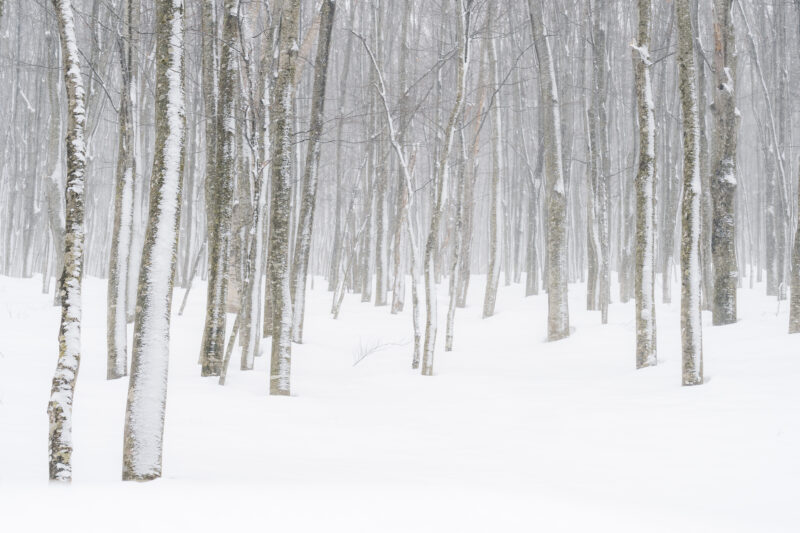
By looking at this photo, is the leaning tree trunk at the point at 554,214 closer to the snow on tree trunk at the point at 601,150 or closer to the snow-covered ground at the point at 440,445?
the snow-covered ground at the point at 440,445

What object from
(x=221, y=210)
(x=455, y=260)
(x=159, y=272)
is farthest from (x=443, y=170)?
(x=159, y=272)

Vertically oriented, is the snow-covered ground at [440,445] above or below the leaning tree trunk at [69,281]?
below

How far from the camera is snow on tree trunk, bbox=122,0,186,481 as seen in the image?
342 centimetres

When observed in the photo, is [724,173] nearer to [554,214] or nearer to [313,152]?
[554,214]

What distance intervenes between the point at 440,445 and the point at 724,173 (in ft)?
26.0

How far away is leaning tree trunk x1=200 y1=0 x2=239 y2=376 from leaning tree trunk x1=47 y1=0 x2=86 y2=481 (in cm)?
405

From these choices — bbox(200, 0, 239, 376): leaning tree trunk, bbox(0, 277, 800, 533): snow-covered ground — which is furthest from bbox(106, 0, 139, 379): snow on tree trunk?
bbox(200, 0, 239, 376): leaning tree trunk

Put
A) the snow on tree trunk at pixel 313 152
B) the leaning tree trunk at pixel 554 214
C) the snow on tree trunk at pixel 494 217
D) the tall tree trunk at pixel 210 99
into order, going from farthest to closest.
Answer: the snow on tree trunk at pixel 494 217 < the leaning tree trunk at pixel 554 214 < the snow on tree trunk at pixel 313 152 < the tall tree trunk at pixel 210 99

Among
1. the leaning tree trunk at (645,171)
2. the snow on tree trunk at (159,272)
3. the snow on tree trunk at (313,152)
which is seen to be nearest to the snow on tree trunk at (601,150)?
the leaning tree trunk at (645,171)

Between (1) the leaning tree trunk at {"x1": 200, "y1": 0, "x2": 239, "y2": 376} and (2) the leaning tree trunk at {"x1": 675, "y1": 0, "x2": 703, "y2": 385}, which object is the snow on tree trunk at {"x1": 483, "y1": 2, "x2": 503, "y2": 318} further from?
(1) the leaning tree trunk at {"x1": 200, "y1": 0, "x2": 239, "y2": 376}

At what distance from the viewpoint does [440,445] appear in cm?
522

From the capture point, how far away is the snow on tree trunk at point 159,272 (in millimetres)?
3422

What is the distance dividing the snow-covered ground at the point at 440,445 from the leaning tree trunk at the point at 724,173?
2.02 feet

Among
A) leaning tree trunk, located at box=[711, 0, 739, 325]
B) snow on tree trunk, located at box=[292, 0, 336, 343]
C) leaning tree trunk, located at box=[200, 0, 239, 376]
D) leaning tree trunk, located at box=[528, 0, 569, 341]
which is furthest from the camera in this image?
leaning tree trunk, located at box=[528, 0, 569, 341]
